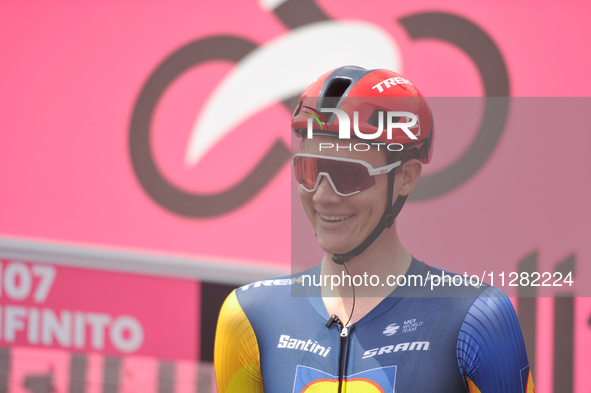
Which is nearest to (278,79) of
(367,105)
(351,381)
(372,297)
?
(367,105)

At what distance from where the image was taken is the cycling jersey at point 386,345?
4.92 feet

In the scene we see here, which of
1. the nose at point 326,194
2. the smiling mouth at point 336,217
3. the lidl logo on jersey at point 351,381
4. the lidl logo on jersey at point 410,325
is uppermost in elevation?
the nose at point 326,194

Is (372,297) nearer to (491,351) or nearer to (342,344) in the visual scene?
(342,344)

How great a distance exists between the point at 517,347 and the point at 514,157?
1437 mm

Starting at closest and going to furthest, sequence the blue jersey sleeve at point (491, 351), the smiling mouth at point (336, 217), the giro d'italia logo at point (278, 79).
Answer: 1. the blue jersey sleeve at point (491, 351)
2. the smiling mouth at point (336, 217)
3. the giro d'italia logo at point (278, 79)

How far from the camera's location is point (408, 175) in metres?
1.61

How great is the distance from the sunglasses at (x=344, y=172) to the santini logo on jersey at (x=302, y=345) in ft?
1.65

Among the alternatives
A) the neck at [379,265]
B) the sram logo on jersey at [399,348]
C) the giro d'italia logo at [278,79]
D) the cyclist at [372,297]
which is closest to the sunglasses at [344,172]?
the cyclist at [372,297]

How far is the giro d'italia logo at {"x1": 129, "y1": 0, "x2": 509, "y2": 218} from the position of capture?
2.82 meters

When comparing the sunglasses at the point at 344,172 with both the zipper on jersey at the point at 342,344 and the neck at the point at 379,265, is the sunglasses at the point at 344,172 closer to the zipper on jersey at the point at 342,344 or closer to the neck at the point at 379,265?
the neck at the point at 379,265

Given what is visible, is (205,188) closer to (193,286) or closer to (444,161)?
(193,286)

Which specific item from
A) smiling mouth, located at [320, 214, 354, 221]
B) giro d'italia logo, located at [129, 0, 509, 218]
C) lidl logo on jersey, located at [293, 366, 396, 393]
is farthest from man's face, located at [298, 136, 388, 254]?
giro d'italia logo, located at [129, 0, 509, 218]

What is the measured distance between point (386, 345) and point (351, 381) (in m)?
0.15

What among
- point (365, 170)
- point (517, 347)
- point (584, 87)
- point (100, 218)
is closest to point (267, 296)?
point (365, 170)
